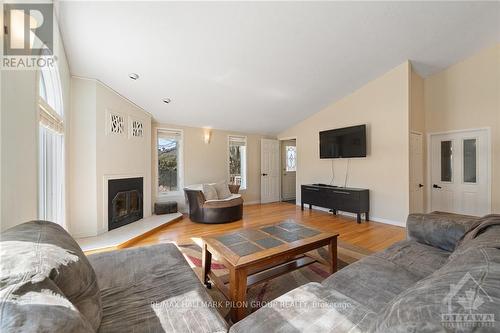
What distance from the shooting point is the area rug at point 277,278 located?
1827 millimetres

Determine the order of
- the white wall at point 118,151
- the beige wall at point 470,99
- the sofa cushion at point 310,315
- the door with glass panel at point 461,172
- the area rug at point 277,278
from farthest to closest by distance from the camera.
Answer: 1. the door with glass panel at point 461,172
2. the beige wall at point 470,99
3. the white wall at point 118,151
4. the area rug at point 277,278
5. the sofa cushion at point 310,315

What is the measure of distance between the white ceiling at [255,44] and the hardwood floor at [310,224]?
239cm

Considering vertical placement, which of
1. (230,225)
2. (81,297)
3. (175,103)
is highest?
(175,103)

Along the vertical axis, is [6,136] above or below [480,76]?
below

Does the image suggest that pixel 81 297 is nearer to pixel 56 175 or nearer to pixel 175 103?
pixel 56 175

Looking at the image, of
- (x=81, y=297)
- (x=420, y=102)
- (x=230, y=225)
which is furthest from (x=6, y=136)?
(x=420, y=102)

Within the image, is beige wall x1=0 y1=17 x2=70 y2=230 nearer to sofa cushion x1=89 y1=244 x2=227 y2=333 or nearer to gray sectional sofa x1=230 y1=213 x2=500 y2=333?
sofa cushion x1=89 y1=244 x2=227 y2=333

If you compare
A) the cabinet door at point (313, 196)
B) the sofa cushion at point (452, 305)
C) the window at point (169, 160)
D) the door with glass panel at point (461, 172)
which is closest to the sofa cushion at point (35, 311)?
the sofa cushion at point (452, 305)

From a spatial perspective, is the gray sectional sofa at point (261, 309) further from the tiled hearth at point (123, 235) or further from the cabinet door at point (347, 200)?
the cabinet door at point (347, 200)

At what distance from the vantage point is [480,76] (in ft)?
12.2

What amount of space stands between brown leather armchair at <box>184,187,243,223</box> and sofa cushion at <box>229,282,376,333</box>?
3.05 meters

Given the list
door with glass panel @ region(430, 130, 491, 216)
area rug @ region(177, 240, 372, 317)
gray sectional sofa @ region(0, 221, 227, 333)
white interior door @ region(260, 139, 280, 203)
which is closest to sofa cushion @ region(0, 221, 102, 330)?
gray sectional sofa @ region(0, 221, 227, 333)

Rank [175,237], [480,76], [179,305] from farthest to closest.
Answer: [480,76] → [175,237] → [179,305]

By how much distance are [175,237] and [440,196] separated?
204 inches
